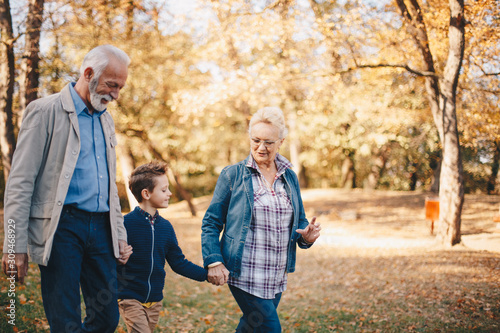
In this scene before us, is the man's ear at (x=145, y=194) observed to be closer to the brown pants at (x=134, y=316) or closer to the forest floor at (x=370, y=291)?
the brown pants at (x=134, y=316)

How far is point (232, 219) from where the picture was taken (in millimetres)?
3035

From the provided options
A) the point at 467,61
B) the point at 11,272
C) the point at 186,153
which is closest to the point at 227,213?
the point at 11,272

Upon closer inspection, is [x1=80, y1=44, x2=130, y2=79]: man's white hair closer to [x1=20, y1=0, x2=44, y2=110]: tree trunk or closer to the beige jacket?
the beige jacket

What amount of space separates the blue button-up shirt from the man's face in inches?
3.7

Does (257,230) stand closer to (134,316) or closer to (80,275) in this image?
(134,316)

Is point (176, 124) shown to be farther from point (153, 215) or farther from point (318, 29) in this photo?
point (153, 215)

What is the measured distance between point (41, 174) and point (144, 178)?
2.68ft

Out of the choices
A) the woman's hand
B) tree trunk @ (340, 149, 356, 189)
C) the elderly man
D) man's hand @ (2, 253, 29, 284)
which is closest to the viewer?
man's hand @ (2, 253, 29, 284)

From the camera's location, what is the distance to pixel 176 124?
20047 millimetres

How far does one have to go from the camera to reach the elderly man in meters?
2.38

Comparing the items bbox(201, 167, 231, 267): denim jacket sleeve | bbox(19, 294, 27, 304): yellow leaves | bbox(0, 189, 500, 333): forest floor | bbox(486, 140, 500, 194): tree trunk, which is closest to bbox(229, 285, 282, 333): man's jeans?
bbox(201, 167, 231, 267): denim jacket sleeve

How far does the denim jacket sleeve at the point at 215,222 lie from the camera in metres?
2.95

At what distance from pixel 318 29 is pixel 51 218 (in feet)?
27.4

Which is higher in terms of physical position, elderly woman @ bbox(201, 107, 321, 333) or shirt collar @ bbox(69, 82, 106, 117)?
shirt collar @ bbox(69, 82, 106, 117)
